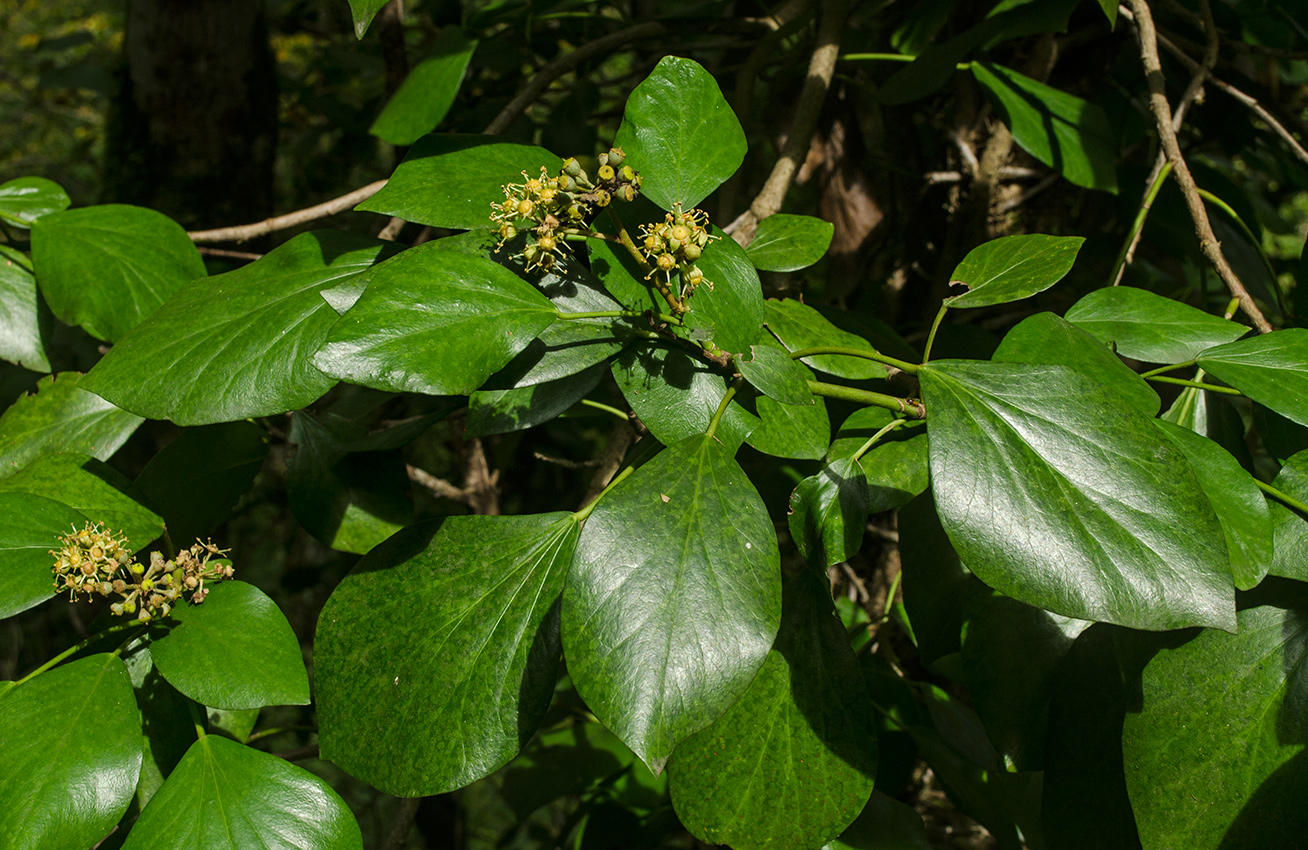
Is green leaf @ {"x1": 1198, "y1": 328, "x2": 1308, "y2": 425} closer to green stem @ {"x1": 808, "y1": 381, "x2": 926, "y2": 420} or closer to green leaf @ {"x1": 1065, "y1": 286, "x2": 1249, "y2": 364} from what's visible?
green leaf @ {"x1": 1065, "y1": 286, "x2": 1249, "y2": 364}

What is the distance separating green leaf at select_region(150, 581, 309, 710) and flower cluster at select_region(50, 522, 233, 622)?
1cm

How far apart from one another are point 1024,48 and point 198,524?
99 cm

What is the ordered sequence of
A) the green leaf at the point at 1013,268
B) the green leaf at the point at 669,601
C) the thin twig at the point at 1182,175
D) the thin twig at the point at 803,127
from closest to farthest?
the green leaf at the point at 669,601 < the green leaf at the point at 1013,268 < the thin twig at the point at 1182,175 < the thin twig at the point at 803,127

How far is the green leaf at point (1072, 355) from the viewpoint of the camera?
44 cm

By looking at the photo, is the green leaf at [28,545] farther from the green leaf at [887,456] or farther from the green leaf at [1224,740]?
the green leaf at [1224,740]

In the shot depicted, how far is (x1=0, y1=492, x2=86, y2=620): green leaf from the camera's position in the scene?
455mm

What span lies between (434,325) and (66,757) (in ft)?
0.97

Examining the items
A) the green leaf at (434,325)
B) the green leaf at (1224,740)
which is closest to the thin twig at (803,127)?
the green leaf at (434,325)

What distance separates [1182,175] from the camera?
0.58m

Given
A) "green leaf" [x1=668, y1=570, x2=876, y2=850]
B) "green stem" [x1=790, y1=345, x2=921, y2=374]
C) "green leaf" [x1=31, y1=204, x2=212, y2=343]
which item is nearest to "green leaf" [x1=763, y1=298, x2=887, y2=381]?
"green stem" [x1=790, y1=345, x2=921, y2=374]

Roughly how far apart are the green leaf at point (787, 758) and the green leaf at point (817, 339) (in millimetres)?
123

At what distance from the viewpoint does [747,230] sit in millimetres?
657

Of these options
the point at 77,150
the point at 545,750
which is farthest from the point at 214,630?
the point at 77,150

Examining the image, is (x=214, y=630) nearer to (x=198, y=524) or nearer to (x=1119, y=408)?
(x=198, y=524)
